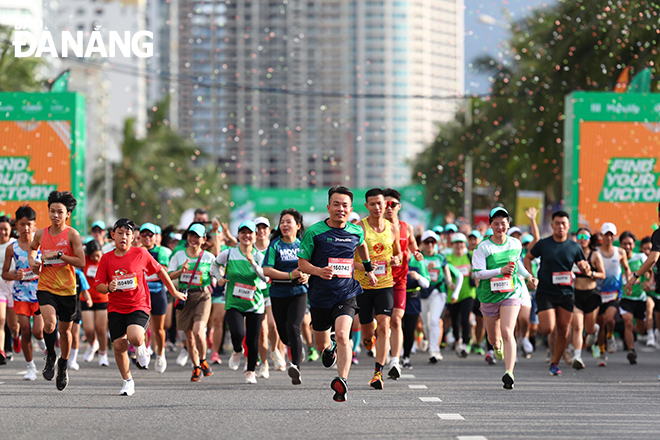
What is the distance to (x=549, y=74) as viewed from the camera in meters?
28.2

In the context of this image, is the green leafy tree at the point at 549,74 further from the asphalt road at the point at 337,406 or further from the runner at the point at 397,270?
the asphalt road at the point at 337,406

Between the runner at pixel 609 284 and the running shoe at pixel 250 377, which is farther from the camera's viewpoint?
the runner at pixel 609 284

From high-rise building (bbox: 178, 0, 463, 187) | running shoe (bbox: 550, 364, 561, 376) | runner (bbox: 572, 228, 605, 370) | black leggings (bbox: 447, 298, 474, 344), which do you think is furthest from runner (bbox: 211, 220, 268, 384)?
high-rise building (bbox: 178, 0, 463, 187)

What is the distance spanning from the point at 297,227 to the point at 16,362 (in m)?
5.26

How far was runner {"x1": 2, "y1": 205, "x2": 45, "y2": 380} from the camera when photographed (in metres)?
12.0

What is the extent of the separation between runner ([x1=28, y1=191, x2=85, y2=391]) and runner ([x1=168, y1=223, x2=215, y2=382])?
5.77ft

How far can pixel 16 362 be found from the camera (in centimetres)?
1456

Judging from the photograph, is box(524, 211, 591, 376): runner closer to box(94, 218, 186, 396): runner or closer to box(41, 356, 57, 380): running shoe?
box(94, 218, 186, 396): runner

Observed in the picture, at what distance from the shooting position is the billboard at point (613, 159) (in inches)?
850

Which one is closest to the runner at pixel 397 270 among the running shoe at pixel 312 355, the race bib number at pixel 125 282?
the race bib number at pixel 125 282

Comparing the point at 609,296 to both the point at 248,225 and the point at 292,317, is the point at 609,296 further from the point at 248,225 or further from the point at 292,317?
the point at 248,225

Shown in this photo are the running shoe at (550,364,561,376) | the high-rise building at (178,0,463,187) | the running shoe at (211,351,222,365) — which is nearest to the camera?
the running shoe at (550,364,561,376)

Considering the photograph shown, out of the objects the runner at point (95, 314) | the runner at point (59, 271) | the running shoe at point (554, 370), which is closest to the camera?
the runner at point (59, 271)

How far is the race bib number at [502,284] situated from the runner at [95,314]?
5.40m
